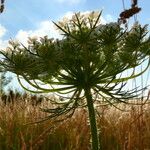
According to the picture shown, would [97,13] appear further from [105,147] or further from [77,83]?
[105,147]

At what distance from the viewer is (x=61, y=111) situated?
11.8 feet

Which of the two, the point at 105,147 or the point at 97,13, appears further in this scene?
the point at 105,147

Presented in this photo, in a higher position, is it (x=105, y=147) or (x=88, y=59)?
(x=88, y=59)

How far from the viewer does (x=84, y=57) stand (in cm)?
327

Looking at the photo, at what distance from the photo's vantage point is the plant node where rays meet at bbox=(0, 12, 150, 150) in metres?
3.21

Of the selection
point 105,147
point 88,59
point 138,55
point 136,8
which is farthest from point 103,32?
point 105,147

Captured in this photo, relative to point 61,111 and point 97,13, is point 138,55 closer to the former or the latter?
point 97,13

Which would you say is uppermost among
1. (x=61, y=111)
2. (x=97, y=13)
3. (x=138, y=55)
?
(x=97, y=13)

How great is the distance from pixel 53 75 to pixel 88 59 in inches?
15.3

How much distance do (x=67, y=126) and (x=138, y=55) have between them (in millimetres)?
3735

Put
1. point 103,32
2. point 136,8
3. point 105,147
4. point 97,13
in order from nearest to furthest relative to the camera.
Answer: point 103,32
point 97,13
point 136,8
point 105,147

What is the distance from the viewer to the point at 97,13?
3.41 metres

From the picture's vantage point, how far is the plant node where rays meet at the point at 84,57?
10.5 feet

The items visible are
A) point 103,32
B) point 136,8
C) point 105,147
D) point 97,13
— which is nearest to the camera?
point 103,32
